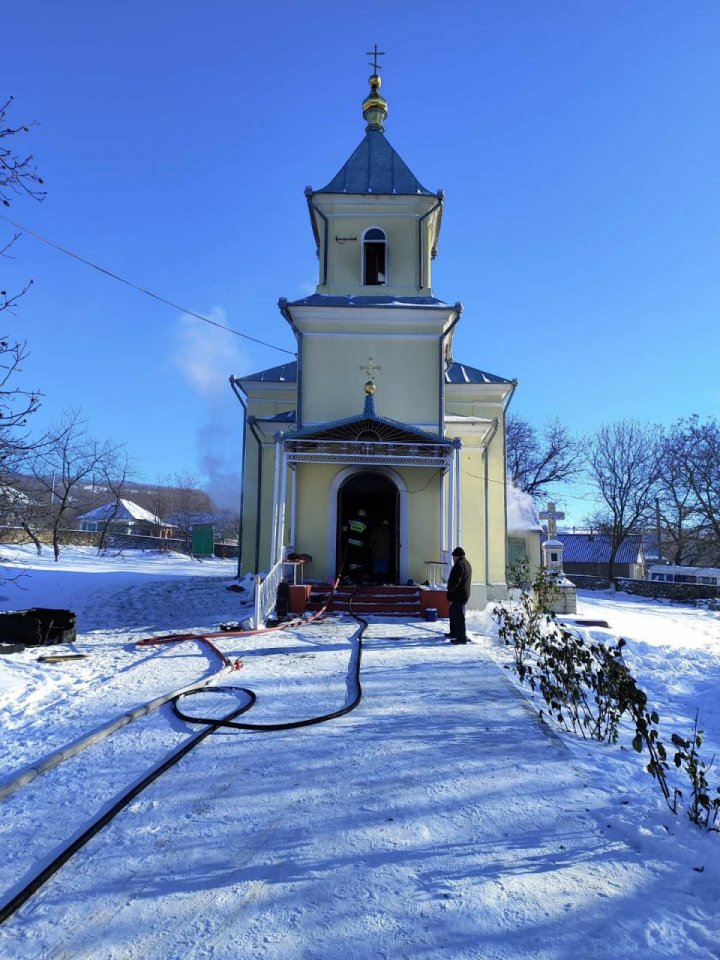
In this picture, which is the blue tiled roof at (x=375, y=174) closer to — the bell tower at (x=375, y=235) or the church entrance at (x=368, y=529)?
the bell tower at (x=375, y=235)

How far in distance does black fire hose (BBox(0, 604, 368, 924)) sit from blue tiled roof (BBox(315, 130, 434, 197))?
41.4ft

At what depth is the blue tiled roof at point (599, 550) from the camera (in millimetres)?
47875

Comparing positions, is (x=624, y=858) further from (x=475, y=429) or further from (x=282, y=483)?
(x=475, y=429)

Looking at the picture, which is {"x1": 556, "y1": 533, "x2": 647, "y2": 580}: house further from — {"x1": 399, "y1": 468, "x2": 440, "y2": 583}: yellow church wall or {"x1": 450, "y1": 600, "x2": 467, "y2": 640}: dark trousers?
{"x1": 450, "y1": 600, "x2": 467, "y2": 640}: dark trousers

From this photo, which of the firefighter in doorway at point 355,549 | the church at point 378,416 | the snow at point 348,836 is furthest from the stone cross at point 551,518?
the snow at point 348,836

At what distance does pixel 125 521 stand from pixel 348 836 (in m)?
56.3

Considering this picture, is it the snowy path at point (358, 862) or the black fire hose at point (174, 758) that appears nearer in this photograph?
the snowy path at point (358, 862)

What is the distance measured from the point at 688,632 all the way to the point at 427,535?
8477 mm

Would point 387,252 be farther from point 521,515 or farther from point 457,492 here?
point 521,515

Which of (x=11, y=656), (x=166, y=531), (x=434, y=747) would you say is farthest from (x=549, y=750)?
(x=166, y=531)

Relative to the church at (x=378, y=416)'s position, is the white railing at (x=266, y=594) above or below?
below

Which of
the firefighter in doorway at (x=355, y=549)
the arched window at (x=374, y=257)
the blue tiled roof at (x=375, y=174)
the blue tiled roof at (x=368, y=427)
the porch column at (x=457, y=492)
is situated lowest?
the firefighter in doorway at (x=355, y=549)

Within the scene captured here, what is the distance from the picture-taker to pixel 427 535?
1384 centimetres

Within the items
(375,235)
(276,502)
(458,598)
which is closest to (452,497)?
(276,502)
